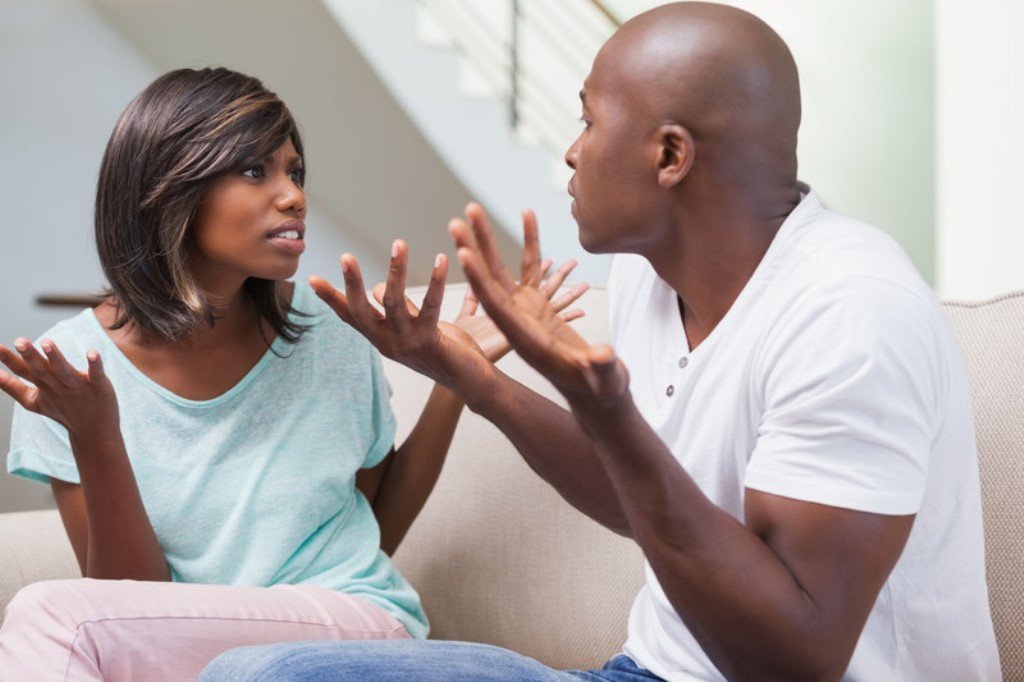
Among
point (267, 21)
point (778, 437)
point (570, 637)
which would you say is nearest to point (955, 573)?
point (778, 437)

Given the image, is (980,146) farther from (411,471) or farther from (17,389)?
(17,389)

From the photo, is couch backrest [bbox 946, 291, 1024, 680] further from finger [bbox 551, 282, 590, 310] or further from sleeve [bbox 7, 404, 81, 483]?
sleeve [bbox 7, 404, 81, 483]

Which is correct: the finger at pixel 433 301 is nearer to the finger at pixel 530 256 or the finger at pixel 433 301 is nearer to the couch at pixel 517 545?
the finger at pixel 530 256

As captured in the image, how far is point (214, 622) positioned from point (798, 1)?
120 inches

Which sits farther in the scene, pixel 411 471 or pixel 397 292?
pixel 411 471

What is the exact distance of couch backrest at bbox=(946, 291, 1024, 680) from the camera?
3.89 feet

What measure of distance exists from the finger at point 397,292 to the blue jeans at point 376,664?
261 mm

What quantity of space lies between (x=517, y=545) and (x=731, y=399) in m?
0.69

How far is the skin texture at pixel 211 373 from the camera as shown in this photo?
1232 mm

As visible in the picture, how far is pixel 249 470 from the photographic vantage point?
1444 millimetres

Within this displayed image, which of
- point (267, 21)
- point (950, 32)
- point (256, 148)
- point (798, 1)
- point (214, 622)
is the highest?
point (267, 21)

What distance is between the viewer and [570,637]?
4.96 ft

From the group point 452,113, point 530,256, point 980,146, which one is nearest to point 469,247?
point 530,256

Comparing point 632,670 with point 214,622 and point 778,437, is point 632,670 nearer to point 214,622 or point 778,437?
point 778,437
